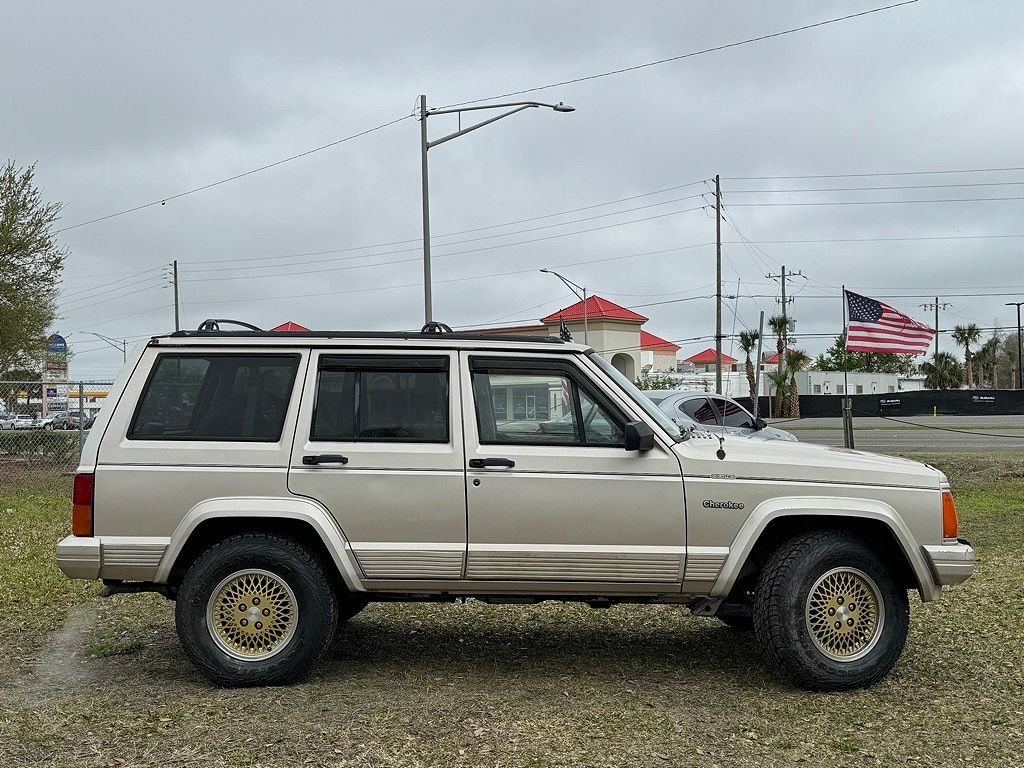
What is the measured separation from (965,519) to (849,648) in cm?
807

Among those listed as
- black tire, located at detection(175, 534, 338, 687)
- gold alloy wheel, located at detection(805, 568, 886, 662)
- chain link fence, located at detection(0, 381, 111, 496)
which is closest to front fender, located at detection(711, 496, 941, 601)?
gold alloy wheel, located at detection(805, 568, 886, 662)

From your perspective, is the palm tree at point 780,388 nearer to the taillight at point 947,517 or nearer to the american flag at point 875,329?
the american flag at point 875,329

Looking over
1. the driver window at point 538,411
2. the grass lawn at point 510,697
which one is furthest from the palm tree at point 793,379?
the driver window at point 538,411

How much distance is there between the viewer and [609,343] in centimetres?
7019

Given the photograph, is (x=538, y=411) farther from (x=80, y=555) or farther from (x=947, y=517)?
(x=80, y=555)

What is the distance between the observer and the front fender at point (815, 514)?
236 inches

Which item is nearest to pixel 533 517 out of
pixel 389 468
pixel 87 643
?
pixel 389 468

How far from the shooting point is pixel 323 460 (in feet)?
19.9

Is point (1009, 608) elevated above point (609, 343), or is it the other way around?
point (609, 343)

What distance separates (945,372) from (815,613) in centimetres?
9245

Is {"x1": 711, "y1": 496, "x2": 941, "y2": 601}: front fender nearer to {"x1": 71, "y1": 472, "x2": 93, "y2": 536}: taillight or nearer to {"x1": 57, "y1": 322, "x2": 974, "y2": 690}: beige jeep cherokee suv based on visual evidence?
{"x1": 57, "y1": 322, "x2": 974, "y2": 690}: beige jeep cherokee suv

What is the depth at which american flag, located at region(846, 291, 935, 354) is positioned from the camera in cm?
2111

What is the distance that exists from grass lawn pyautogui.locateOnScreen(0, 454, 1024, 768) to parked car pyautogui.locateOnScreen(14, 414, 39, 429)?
697 inches

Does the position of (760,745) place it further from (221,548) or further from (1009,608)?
(1009,608)
